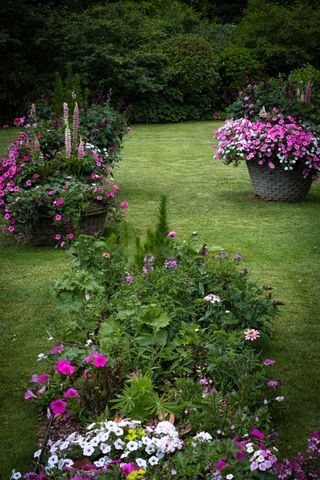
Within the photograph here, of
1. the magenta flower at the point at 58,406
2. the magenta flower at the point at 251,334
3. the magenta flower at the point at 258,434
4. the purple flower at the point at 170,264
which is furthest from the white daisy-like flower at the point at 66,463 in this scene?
the purple flower at the point at 170,264

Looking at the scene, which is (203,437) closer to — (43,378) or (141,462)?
(141,462)

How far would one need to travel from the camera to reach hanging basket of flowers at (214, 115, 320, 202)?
22.7 ft

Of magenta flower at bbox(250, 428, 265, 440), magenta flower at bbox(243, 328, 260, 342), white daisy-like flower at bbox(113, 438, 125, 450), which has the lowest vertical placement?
magenta flower at bbox(243, 328, 260, 342)

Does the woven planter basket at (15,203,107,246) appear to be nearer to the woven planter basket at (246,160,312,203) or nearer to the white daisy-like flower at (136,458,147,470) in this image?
the woven planter basket at (246,160,312,203)

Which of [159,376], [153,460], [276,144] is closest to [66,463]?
[153,460]

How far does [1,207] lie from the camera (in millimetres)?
5594

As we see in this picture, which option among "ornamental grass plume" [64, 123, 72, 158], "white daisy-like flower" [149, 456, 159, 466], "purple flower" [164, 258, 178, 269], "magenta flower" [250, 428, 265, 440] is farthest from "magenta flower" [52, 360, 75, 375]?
"ornamental grass plume" [64, 123, 72, 158]

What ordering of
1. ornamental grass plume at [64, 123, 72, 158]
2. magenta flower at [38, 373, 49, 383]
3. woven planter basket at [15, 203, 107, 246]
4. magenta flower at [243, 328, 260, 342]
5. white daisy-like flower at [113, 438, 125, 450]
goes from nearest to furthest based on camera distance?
white daisy-like flower at [113, 438, 125, 450], magenta flower at [38, 373, 49, 383], magenta flower at [243, 328, 260, 342], woven planter basket at [15, 203, 107, 246], ornamental grass plume at [64, 123, 72, 158]

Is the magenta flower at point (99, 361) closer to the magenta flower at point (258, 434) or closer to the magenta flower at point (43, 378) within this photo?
the magenta flower at point (43, 378)

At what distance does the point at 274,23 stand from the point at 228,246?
16641 millimetres

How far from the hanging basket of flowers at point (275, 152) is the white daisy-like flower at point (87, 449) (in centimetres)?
511

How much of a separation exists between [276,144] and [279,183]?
54 cm

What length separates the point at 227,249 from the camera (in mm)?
5543

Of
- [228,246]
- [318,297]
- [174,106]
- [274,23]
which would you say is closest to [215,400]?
[318,297]
